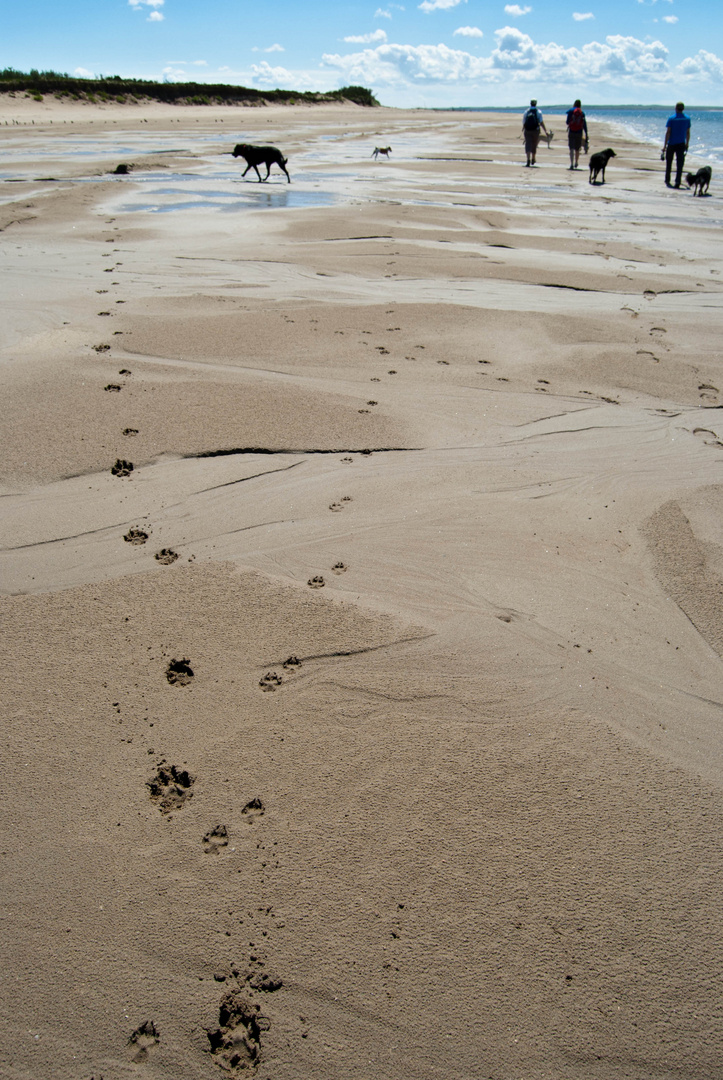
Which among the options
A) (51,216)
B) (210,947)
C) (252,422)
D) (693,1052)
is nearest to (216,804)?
(210,947)

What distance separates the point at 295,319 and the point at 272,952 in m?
5.73

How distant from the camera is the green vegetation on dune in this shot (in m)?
40.0

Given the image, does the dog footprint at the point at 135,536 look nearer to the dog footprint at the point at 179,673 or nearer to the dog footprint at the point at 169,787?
the dog footprint at the point at 179,673

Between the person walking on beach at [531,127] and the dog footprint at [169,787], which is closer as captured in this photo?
the dog footprint at [169,787]

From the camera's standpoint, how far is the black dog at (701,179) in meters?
15.3

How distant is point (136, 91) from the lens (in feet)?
152

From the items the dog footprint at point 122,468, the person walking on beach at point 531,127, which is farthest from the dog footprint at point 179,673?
the person walking on beach at point 531,127

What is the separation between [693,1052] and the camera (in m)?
1.73

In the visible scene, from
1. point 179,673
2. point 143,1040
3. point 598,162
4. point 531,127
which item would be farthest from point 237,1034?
point 531,127

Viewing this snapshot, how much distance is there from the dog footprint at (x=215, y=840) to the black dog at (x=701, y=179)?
1811 cm

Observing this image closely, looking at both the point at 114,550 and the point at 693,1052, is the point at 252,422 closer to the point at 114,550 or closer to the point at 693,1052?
the point at 114,550

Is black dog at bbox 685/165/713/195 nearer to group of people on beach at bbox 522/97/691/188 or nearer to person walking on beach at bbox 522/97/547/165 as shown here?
group of people on beach at bbox 522/97/691/188

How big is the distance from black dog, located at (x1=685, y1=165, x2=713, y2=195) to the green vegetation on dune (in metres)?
38.0

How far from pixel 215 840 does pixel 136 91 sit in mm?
56494
